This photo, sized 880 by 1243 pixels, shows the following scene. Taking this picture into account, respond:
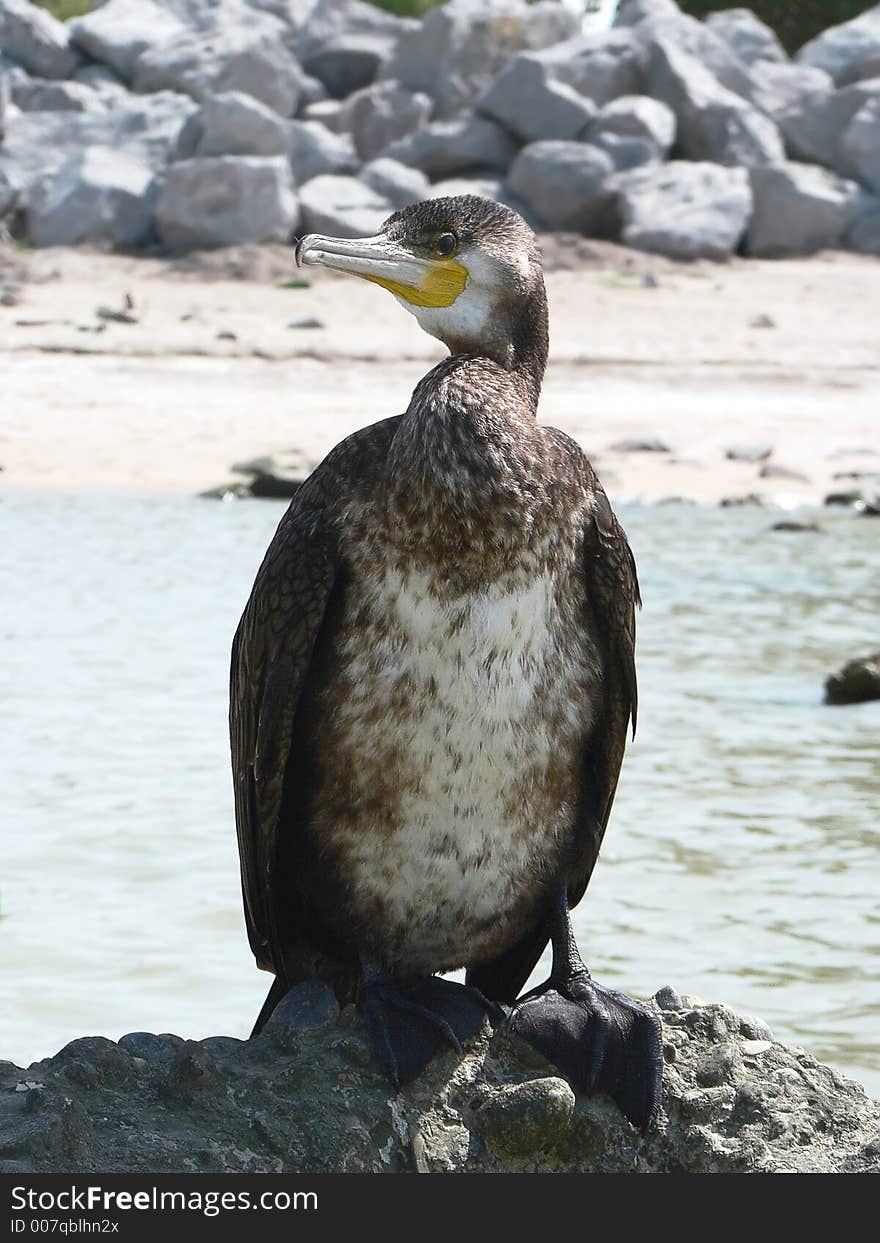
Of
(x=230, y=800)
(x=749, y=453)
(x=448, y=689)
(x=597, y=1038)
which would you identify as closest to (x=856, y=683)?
(x=230, y=800)

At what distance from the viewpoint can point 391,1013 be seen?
3359 mm

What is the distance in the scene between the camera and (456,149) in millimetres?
23266

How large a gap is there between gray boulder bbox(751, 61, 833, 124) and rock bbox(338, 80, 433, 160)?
421cm

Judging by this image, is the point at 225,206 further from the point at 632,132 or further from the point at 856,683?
the point at 856,683

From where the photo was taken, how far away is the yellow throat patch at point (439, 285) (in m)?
3.55

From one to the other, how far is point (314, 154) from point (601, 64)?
13.3 feet

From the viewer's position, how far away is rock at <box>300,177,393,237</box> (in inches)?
809

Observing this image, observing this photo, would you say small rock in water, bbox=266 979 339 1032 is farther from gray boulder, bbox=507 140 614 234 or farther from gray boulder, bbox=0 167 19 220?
gray boulder, bbox=507 140 614 234

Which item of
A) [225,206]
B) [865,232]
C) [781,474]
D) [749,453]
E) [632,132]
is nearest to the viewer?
[781,474]

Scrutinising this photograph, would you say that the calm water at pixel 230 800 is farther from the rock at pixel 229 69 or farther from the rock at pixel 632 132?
the rock at pixel 229 69

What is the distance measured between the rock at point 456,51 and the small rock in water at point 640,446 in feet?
38.3

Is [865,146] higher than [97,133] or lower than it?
higher

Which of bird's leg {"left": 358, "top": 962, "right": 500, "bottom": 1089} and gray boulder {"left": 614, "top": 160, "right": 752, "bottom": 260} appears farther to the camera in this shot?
gray boulder {"left": 614, "top": 160, "right": 752, "bottom": 260}

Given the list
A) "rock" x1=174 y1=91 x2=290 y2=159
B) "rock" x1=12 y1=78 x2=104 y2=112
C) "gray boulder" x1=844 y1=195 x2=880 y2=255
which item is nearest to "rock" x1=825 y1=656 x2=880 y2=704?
"gray boulder" x1=844 y1=195 x2=880 y2=255
